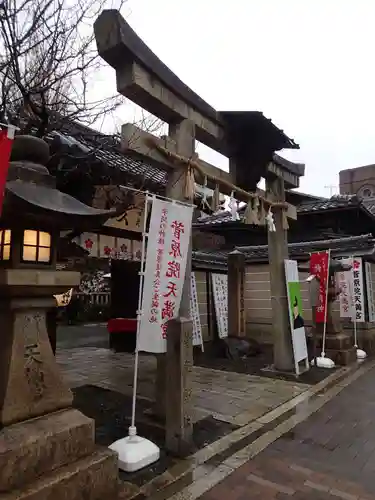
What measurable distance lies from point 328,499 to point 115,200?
20.3ft

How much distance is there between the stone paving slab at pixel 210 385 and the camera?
20.5ft

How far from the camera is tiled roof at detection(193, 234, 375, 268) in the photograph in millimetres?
12617

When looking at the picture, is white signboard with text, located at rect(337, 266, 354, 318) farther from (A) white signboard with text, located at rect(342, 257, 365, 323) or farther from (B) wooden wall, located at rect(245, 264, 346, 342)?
(B) wooden wall, located at rect(245, 264, 346, 342)

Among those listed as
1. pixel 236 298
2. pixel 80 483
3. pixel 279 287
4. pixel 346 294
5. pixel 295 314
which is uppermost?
pixel 279 287

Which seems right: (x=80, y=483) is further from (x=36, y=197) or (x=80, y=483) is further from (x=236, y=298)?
(x=236, y=298)

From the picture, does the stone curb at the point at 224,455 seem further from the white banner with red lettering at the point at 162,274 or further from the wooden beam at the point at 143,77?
the wooden beam at the point at 143,77

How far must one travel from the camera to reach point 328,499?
3.64m

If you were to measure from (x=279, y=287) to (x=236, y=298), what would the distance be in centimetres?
304

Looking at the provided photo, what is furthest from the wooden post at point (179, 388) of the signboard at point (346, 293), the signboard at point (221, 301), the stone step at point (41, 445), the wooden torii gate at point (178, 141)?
the signboard at point (346, 293)

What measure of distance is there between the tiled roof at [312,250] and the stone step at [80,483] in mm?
9475

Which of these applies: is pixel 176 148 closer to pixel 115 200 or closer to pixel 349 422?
pixel 115 200

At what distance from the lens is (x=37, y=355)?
3.48 metres

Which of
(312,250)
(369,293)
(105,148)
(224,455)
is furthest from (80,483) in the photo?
(369,293)

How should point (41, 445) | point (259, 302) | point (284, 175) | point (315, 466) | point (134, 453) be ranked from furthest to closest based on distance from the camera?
point (259, 302), point (284, 175), point (315, 466), point (134, 453), point (41, 445)
